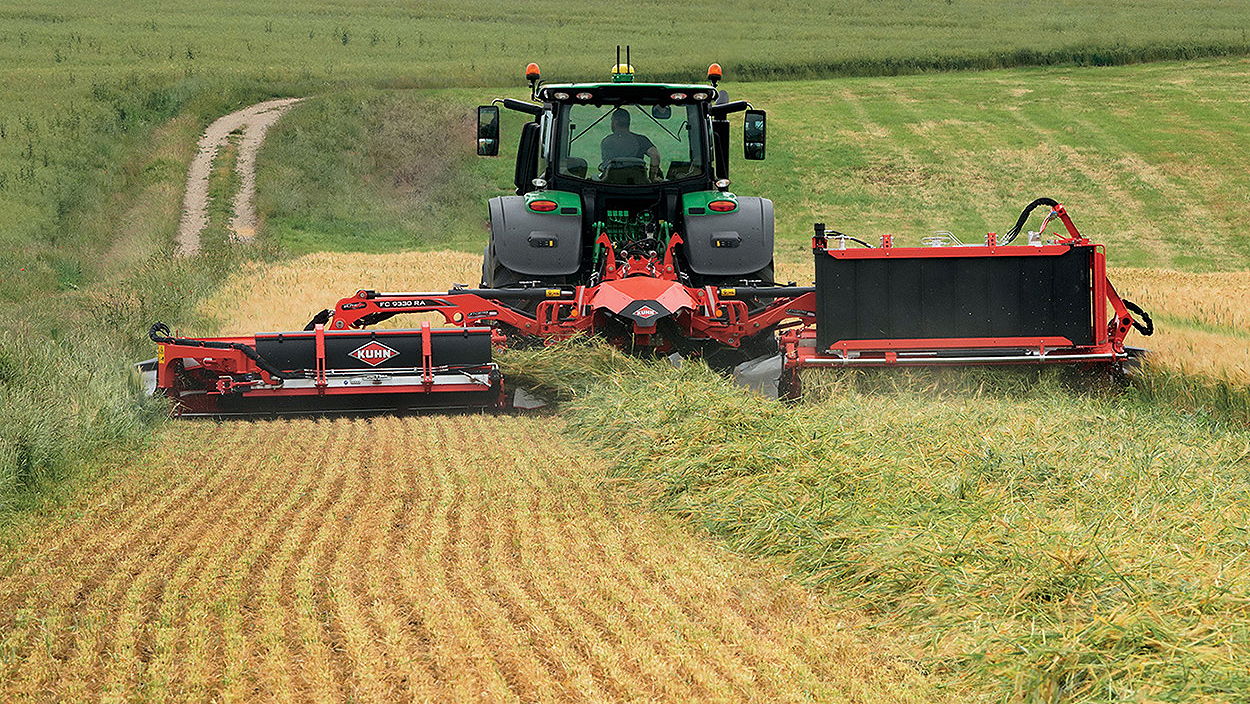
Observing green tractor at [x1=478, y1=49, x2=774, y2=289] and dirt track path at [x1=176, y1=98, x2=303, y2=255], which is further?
dirt track path at [x1=176, y1=98, x2=303, y2=255]

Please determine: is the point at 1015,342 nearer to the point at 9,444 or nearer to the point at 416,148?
the point at 9,444

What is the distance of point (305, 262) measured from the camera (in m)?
20.9

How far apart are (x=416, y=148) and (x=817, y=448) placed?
27.7 meters

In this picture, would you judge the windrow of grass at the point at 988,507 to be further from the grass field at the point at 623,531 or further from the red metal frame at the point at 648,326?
the red metal frame at the point at 648,326

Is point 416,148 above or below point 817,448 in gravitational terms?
above

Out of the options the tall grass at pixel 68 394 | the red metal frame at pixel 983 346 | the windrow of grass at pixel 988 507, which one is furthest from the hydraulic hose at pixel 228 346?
the red metal frame at pixel 983 346

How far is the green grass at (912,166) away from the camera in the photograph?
2758cm

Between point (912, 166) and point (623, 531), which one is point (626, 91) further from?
point (912, 166)

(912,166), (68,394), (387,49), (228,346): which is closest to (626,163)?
(228,346)

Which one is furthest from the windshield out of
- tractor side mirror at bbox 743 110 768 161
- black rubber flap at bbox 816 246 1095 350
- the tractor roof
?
black rubber flap at bbox 816 246 1095 350

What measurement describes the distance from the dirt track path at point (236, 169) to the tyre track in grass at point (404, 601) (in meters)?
18.5

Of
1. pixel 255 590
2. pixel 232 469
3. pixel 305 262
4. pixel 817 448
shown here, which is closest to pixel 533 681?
pixel 255 590

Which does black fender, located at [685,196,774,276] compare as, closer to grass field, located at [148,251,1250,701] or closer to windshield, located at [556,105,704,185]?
windshield, located at [556,105,704,185]

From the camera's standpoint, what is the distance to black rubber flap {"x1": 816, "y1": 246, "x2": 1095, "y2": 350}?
8.63m
